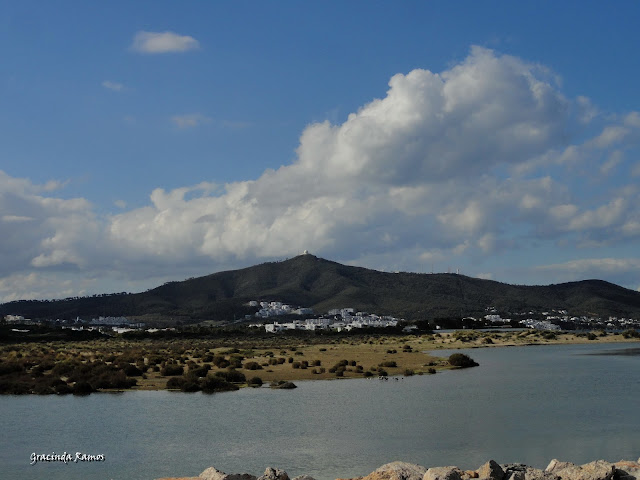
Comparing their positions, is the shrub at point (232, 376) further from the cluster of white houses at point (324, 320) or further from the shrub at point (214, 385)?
the cluster of white houses at point (324, 320)

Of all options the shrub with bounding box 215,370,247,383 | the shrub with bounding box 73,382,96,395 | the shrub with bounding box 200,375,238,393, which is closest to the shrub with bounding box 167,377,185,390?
the shrub with bounding box 200,375,238,393

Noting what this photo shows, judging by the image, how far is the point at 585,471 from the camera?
16.1m

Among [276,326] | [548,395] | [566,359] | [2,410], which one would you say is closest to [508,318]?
[276,326]

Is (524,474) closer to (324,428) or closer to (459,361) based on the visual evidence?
(324,428)

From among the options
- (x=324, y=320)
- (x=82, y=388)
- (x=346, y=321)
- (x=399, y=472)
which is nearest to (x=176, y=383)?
(x=82, y=388)

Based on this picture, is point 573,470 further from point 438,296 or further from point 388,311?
point 438,296

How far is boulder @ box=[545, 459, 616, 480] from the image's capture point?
624 inches

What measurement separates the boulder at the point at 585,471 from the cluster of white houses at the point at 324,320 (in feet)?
366

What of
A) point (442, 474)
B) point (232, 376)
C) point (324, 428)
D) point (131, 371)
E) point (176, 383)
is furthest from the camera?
point (131, 371)

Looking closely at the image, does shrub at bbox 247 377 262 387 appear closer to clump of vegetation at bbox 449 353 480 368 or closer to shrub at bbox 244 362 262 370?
shrub at bbox 244 362 262 370

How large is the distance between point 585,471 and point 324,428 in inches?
482

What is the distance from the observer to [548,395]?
119 ft

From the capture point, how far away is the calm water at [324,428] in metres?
21.2

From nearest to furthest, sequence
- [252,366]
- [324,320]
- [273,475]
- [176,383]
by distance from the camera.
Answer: [273,475]
[176,383]
[252,366]
[324,320]
